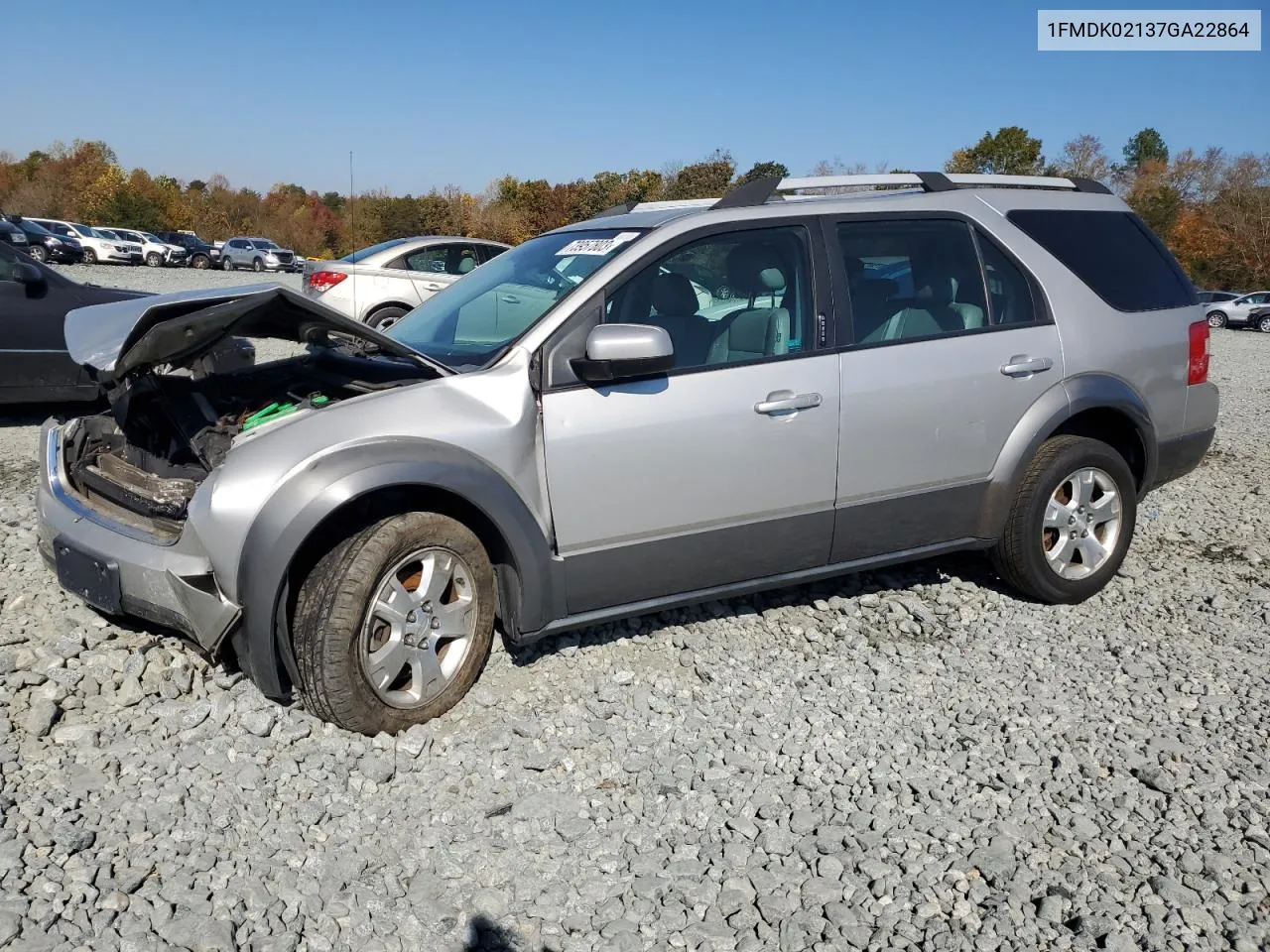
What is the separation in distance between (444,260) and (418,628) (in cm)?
951

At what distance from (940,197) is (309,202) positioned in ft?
261

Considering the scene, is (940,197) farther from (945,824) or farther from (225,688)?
(225,688)

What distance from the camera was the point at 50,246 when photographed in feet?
112

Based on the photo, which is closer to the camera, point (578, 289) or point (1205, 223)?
point (578, 289)

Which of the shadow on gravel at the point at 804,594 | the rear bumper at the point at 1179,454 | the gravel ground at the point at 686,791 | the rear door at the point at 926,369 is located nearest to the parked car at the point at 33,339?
the gravel ground at the point at 686,791

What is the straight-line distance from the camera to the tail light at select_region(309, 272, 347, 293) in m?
11.6

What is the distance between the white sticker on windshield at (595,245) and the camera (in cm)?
411

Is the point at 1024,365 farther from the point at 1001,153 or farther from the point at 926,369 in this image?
the point at 1001,153

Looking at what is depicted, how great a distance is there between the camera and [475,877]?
290cm

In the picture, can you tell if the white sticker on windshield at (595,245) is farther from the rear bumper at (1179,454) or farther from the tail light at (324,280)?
the tail light at (324,280)

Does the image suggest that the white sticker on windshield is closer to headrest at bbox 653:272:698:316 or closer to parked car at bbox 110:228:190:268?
headrest at bbox 653:272:698:316

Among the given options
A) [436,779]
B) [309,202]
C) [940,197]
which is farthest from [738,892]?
[309,202]

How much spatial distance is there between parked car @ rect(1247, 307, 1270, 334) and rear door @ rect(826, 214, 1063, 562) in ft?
108

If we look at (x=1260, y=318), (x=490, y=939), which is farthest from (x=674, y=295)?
(x=1260, y=318)
